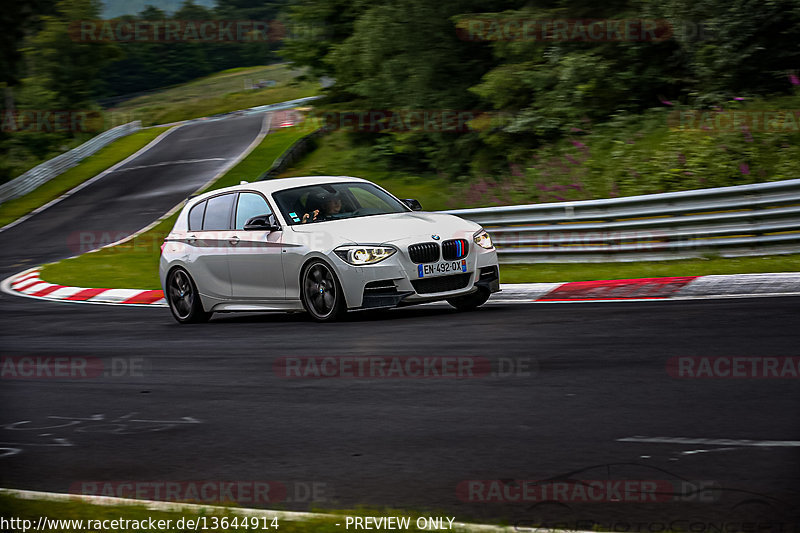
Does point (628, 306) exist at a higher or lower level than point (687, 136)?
lower

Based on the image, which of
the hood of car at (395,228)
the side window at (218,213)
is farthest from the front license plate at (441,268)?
the side window at (218,213)

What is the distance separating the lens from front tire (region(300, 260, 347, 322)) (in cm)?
1053

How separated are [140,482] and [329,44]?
26.8m

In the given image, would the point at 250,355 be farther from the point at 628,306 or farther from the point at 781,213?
the point at 781,213

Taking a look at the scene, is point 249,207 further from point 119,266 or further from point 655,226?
point 119,266

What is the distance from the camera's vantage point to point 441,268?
1048 cm

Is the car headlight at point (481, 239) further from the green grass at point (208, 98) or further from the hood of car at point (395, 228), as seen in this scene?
the green grass at point (208, 98)

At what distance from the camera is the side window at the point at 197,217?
41.3 ft

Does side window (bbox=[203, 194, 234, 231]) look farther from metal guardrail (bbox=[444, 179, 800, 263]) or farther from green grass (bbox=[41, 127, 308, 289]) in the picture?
green grass (bbox=[41, 127, 308, 289])

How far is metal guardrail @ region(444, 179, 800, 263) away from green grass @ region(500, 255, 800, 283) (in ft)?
0.39

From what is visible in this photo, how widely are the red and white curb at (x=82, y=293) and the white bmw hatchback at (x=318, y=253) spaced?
3014 millimetres

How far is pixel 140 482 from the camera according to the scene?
5109mm

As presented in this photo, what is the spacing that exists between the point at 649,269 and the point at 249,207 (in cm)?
517

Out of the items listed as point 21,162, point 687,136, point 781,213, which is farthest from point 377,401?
point 21,162
